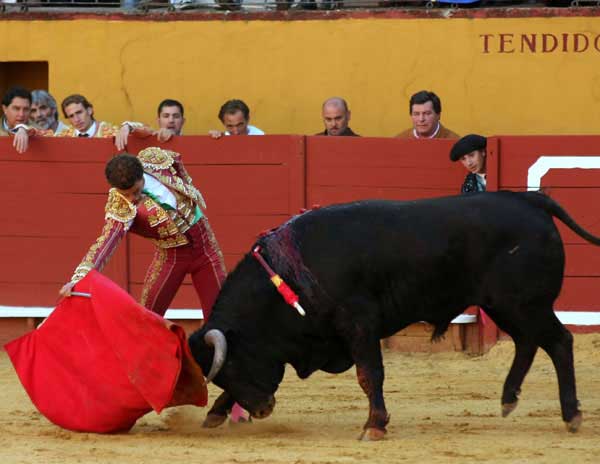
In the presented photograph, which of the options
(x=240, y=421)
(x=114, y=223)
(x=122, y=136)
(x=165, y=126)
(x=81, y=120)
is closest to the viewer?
(x=114, y=223)

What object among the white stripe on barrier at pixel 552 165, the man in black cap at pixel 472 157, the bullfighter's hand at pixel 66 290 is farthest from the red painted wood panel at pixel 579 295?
the bullfighter's hand at pixel 66 290

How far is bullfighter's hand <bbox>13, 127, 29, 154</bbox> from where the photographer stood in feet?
27.0

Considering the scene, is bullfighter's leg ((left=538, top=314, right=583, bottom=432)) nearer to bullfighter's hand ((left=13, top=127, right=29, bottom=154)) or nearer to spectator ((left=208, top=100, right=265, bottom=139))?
spectator ((left=208, top=100, right=265, bottom=139))

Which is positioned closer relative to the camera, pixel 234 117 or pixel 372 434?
pixel 372 434

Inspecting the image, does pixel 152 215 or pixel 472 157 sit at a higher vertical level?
pixel 472 157

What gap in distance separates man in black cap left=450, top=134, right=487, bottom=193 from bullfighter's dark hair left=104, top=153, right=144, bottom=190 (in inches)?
90.3

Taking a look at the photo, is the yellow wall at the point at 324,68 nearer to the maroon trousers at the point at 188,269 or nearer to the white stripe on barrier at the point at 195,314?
the white stripe on barrier at the point at 195,314

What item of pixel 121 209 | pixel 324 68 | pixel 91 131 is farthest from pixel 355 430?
pixel 324 68

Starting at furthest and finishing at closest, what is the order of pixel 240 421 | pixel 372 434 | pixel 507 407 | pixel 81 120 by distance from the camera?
1. pixel 81 120
2. pixel 240 421
3. pixel 507 407
4. pixel 372 434

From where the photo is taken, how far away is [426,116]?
805cm

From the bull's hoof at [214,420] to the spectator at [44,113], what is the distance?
287 cm

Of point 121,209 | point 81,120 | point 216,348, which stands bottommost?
point 216,348

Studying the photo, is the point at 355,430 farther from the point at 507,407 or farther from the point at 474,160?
the point at 474,160

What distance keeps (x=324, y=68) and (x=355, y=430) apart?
3.82 m
